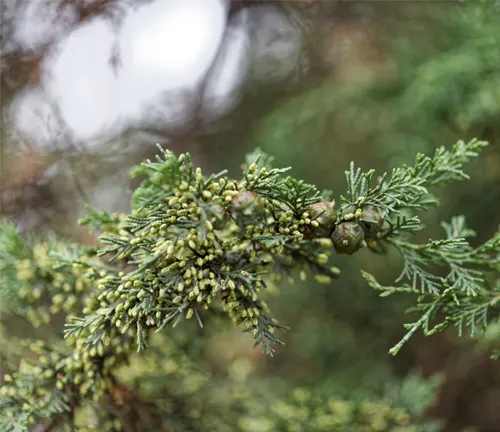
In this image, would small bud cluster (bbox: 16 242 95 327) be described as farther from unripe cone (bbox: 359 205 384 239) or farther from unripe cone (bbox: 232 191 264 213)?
unripe cone (bbox: 359 205 384 239)

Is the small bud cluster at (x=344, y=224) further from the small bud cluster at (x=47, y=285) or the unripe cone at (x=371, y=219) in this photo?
the small bud cluster at (x=47, y=285)

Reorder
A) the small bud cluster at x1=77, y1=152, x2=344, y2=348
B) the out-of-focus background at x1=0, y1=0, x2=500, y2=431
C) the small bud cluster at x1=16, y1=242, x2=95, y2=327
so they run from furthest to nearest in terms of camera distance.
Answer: the out-of-focus background at x1=0, y1=0, x2=500, y2=431 < the small bud cluster at x1=16, y1=242, x2=95, y2=327 < the small bud cluster at x1=77, y1=152, x2=344, y2=348

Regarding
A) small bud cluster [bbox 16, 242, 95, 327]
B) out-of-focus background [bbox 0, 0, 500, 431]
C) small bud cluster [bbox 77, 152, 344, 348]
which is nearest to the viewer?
small bud cluster [bbox 77, 152, 344, 348]

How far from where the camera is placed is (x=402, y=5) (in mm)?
1672

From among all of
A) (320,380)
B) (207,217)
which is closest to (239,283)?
(207,217)

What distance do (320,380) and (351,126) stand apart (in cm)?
80

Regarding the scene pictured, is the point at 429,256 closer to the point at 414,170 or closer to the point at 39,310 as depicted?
the point at 414,170

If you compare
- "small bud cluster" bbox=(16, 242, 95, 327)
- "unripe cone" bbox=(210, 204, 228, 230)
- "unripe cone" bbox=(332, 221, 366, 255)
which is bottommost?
"unripe cone" bbox=(332, 221, 366, 255)

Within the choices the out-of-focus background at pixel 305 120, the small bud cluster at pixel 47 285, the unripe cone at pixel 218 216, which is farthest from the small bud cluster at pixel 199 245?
the out-of-focus background at pixel 305 120

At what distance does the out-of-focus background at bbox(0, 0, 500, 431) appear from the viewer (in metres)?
1.37

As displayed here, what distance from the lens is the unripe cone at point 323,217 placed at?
712mm

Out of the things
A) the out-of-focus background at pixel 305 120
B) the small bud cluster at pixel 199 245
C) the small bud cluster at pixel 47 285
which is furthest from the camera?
the out-of-focus background at pixel 305 120

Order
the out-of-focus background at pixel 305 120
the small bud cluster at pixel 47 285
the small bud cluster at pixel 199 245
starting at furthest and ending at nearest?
the out-of-focus background at pixel 305 120 < the small bud cluster at pixel 47 285 < the small bud cluster at pixel 199 245

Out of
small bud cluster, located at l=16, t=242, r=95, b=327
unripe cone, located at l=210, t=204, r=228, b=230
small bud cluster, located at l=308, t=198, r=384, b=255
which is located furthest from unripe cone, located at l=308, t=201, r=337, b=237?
small bud cluster, located at l=16, t=242, r=95, b=327
